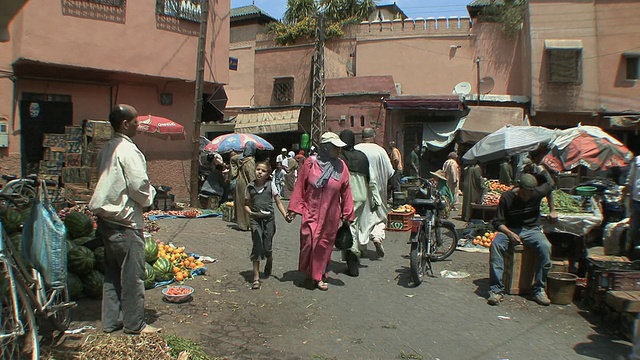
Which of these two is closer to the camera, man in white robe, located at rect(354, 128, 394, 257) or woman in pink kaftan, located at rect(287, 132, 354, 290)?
woman in pink kaftan, located at rect(287, 132, 354, 290)

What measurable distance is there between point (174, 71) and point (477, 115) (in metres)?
12.6

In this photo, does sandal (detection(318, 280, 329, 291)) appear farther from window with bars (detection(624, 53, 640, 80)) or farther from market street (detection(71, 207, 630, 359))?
window with bars (detection(624, 53, 640, 80))

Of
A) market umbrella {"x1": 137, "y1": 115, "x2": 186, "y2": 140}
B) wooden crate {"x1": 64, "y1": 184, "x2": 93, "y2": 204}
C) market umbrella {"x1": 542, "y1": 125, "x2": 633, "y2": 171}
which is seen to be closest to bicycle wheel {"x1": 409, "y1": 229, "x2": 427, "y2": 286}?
market umbrella {"x1": 542, "y1": 125, "x2": 633, "y2": 171}

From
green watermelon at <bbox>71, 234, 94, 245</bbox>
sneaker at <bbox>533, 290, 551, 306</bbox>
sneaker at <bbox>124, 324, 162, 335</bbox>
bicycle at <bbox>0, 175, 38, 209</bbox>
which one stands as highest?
bicycle at <bbox>0, 175, 38, 209</bbox>

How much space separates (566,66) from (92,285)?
22.0 meters

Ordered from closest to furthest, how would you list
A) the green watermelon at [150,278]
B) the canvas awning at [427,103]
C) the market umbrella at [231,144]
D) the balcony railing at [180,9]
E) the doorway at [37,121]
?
the green watermelon at [150,278] → the doorway at [37,121] → the market umbrella at [231,144] → the balcony railing at [180,9] → the canvas awning at [427,103]

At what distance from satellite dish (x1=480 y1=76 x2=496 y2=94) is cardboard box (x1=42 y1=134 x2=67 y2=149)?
1862 cm

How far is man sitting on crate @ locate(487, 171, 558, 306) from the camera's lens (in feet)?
20.5

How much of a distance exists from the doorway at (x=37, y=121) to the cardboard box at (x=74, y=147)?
67 cm

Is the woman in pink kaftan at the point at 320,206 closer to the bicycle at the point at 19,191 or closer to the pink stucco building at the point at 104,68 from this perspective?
the bicycle at the point at 19,191

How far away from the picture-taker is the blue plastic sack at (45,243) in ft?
13.7

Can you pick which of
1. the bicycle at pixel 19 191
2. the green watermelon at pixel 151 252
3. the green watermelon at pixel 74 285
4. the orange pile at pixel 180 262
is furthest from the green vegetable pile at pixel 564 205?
the bicycle at pixel 19 191

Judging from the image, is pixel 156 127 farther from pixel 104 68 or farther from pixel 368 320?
pixel 368 320

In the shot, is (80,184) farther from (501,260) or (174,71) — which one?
(501,260)
